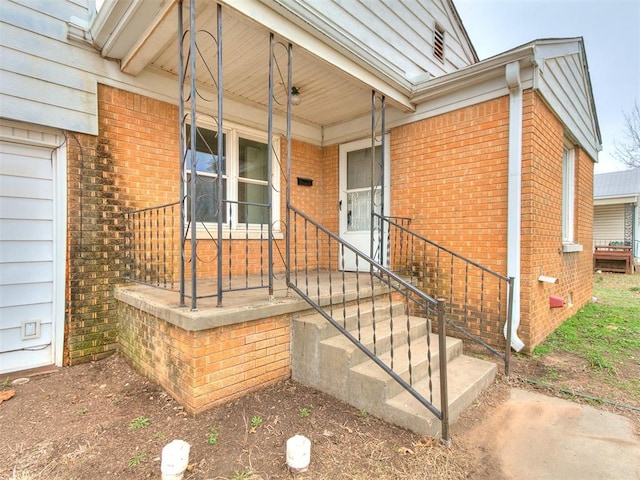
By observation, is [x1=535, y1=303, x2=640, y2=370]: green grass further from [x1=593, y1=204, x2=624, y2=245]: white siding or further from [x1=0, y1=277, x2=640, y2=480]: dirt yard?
[x1=593, y1=204, x2=624, y2=245]: white siding

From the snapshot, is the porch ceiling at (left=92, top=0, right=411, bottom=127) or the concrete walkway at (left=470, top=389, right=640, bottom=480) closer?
the concrete walkway at (left=470, top=389, right=640, bottom=480)

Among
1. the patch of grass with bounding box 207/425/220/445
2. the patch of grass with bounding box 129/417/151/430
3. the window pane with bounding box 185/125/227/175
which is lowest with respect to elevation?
the patch of grass with bounding box 129/417/151/430

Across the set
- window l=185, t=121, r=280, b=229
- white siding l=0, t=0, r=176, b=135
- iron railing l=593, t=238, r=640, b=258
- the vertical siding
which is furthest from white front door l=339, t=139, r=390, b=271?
iron railing l=593, t=238, r=640, b=258

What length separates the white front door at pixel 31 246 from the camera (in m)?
Result: 3.05

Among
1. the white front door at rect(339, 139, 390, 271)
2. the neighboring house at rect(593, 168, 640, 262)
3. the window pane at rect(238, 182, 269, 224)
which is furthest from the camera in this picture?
the neighboring house at rect(593, 168, 640, 262)

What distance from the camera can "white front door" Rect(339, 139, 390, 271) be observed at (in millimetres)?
5203

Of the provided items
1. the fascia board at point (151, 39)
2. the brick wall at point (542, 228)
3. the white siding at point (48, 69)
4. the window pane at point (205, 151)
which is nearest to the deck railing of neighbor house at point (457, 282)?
the brick wall at point (542, 228)

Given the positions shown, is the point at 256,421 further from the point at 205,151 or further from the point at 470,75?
the point at 470,75

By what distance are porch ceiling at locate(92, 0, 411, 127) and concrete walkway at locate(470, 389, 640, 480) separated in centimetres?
349

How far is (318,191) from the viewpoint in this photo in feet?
18.5

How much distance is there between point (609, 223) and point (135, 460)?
58.5 feet

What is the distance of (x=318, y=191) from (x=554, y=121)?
3459mm

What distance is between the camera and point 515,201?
3570 millimetres

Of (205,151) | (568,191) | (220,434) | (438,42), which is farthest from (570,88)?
(220,434)
